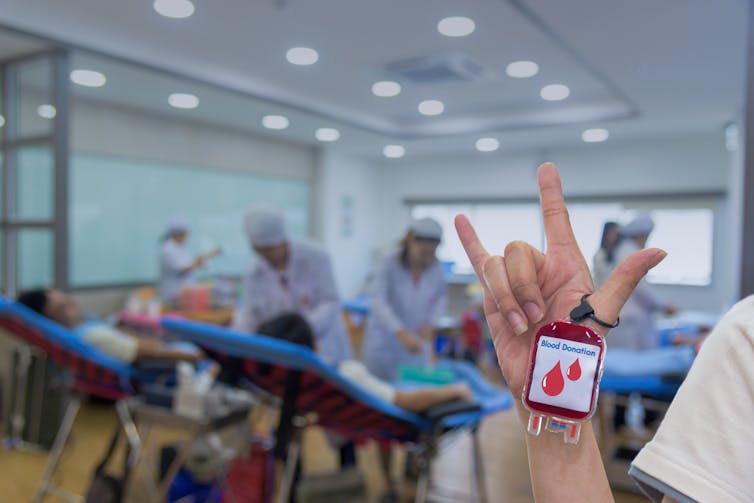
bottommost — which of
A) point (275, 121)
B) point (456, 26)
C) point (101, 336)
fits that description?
point (101, 336)

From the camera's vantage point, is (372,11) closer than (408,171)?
Yes

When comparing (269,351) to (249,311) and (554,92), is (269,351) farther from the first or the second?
(554,92)

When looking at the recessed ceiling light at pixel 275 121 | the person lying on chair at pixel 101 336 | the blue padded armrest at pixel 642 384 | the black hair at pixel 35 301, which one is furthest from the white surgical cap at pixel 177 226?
the blue padded armrest at pixel 642 384

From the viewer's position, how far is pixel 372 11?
3.02 meters

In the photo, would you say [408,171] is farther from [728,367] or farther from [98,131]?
[728,367]

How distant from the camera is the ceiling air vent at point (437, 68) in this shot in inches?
146

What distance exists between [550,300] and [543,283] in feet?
0.07

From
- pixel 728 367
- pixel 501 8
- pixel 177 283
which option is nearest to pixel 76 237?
pixel 177 283

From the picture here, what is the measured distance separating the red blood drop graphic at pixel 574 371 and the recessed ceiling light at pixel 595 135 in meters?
5.50

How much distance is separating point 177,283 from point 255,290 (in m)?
2.31

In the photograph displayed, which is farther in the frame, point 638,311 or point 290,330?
point 638,311

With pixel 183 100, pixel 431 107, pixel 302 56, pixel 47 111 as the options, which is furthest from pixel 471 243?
pixel 431 107

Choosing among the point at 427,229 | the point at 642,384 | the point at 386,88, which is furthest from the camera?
the point at 386,88

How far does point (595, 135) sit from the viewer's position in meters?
6.04
